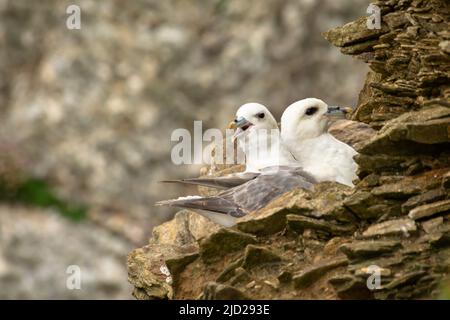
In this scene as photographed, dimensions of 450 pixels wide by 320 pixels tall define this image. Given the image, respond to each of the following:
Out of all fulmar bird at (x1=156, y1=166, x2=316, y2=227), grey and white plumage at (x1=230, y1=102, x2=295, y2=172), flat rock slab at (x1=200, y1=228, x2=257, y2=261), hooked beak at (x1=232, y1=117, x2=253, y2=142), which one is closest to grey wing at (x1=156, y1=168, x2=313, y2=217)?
fulmar bird at (x1=156, y1=166, x2=316, y2=227)

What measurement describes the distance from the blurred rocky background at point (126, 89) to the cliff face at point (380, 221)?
14.0m

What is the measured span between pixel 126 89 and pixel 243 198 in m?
15.8

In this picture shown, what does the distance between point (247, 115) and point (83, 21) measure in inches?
581

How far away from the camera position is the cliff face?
37.0ft

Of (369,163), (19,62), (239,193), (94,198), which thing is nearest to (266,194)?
(239,193)

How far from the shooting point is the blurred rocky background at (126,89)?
2755cm

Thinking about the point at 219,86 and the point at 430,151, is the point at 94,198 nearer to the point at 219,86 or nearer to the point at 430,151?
the point at 219,86

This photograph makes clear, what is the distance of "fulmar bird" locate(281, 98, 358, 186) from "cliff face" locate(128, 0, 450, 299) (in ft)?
2.10

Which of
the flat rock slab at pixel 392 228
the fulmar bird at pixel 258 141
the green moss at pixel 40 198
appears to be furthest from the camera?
the green moss at pixel 40 198

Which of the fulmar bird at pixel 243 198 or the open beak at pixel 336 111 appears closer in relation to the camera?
the fulmar bird at pixel 243 198

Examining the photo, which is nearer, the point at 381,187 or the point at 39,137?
the point at 381,187

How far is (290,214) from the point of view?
40.5 ft

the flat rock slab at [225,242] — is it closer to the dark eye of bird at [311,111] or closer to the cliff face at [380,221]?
the cliff face at [380,221]

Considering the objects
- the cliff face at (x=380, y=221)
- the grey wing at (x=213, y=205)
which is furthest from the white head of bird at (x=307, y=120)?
the grey wing at (x=213, y=205)
